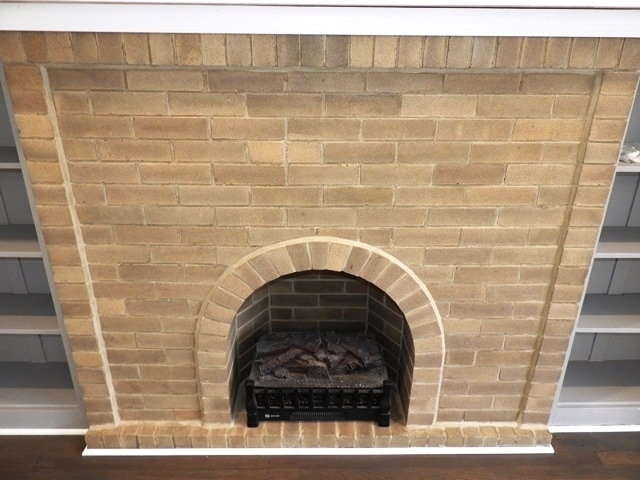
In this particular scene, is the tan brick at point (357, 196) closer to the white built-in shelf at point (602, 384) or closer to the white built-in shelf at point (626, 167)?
the white built-in shelf at point (626, 167)

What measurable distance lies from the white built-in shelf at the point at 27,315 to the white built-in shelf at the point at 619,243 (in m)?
2.47

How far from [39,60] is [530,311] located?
2176 millimetres

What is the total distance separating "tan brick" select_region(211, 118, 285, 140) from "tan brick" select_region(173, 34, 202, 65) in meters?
0.22

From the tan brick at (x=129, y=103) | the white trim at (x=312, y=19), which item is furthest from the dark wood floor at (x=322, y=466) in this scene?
the white trim at (x=312, y=19)

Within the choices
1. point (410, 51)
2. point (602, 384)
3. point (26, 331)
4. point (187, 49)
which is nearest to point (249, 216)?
point (187, 49)

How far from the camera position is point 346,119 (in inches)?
77.7

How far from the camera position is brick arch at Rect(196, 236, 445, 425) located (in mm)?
2195

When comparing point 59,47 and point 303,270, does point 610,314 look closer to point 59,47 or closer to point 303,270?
point 303,270

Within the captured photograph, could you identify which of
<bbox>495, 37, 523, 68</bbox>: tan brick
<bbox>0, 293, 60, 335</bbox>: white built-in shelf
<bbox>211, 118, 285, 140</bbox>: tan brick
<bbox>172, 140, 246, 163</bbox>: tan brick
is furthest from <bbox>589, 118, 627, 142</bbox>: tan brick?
<bbox>0, 293, 60, 335</bbox>: white built-in shelf

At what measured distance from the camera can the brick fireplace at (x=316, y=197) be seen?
6.17 feet

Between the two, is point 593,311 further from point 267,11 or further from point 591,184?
point 267,11

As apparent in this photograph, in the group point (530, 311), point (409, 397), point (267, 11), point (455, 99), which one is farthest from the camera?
point (409, 397)

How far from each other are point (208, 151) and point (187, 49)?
0.37 m

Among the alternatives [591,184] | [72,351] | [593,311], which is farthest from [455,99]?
[72,351]
